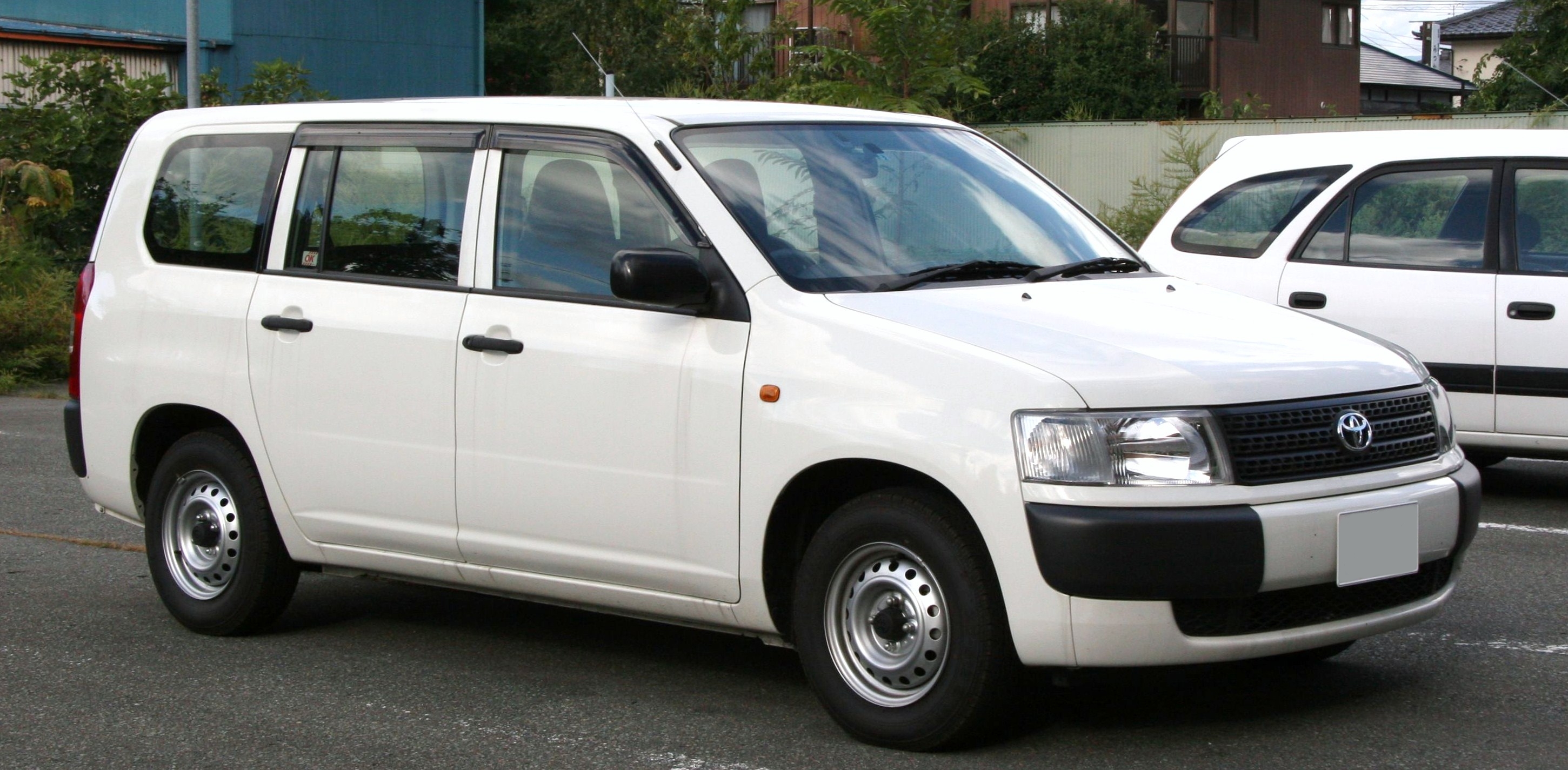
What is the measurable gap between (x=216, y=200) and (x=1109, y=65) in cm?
3483

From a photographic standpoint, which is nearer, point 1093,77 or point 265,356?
point 265,356

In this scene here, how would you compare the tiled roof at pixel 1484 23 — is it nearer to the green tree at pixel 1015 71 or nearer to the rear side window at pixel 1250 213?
the green tree at pixel 1015 71

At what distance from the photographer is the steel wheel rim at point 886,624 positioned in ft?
14.7

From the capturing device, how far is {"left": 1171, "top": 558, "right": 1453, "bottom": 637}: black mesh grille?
14.1 ft

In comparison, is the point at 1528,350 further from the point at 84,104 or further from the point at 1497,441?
the point at 84,104

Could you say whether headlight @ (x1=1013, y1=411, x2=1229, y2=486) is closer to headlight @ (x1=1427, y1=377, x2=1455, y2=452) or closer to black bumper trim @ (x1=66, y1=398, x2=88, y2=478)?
headlight @ (x1=1427, y1=377, x2=1455, y2=452)

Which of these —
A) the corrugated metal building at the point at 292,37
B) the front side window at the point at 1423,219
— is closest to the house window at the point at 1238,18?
the corrugated metal building at the point at 292,37

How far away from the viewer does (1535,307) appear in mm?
8195

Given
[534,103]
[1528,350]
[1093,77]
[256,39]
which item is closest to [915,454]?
[534,103]

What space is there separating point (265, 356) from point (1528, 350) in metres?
5.63

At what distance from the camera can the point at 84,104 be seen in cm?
2164

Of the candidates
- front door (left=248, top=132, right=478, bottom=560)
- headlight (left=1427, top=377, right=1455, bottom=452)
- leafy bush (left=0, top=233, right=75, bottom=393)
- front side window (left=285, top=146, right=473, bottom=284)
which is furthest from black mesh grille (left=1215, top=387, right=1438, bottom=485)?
leafy bush (left=0, top=233, right=75, bottom=393)

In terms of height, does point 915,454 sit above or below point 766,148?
below

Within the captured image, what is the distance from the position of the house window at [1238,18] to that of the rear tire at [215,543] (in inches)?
1512
